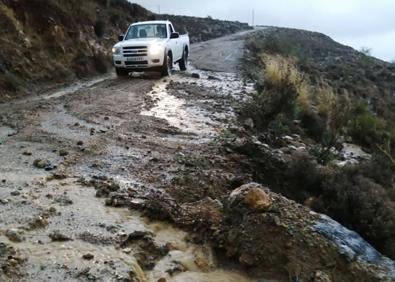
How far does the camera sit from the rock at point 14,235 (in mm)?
4676

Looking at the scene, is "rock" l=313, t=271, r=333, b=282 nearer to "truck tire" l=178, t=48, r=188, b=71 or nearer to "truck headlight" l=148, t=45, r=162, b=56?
"truck headlight" l=148, t=45, r=162, b=56

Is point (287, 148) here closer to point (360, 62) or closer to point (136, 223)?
point (136, 223)

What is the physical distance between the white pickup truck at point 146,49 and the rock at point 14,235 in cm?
1228

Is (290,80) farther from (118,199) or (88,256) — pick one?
(88,256)

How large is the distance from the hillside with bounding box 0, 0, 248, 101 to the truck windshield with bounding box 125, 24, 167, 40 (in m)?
2.00

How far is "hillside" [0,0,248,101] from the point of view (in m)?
14.9

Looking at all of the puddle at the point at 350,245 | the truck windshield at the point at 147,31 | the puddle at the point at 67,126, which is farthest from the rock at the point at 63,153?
the truck windshield at the point at 147,31

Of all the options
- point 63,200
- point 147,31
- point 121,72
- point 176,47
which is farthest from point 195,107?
point 176,47

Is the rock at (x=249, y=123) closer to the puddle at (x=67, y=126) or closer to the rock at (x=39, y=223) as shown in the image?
the puddle at (x=67, y=126)

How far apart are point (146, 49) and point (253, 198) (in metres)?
11.9

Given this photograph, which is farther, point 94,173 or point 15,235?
point 94,173

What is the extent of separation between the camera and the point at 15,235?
4.72 m

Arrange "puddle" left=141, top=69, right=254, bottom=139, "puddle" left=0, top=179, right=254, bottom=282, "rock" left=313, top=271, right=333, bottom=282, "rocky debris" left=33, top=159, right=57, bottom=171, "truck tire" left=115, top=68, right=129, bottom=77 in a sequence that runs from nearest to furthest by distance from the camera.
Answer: "puddle" left=0, top=179, right=254, bottom=282
"rock" left=313, top=271, right=333, bottom=282
"rocky debris" left=33, top=159, right=57, bottom=171
"puddle" left=141, top=69, right=254, bottom=139
"truck tire" left=115, top=68, right=129, bottom=77

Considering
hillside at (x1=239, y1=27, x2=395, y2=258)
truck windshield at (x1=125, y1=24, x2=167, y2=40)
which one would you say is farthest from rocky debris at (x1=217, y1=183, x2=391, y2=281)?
truck windshield at (x1=125, y1=24, x2=167, y2=40)
